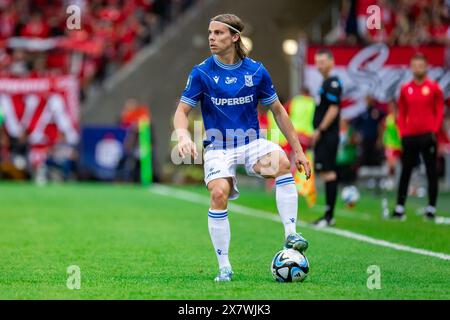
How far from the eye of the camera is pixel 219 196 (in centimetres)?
882

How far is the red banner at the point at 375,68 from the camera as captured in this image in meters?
23.7

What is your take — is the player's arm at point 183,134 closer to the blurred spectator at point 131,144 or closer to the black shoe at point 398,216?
the black shoe at point 398,216

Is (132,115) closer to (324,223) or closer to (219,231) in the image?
(324,223)

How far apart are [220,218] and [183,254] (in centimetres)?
231

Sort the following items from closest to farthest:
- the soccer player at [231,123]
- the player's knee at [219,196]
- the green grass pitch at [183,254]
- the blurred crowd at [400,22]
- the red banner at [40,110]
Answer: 1. the green grass pitch at [183,254]
2. the player's knee at [219,196]
3. the soccer player at [231,123]
4. the blurred crowd at [400,22]
5. the red banner at [40,110]

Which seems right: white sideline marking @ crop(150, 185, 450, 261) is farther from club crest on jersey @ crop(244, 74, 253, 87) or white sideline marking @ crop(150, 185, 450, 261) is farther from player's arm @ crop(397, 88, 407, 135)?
club crest on jersey @ crop(244, 74, 253, 87)

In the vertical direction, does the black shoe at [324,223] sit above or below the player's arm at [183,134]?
below

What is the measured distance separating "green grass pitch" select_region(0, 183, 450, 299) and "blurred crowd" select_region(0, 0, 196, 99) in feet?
42.0

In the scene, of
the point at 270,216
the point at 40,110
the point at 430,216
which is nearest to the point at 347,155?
the point at 270,216

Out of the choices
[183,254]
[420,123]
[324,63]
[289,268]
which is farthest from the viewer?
[420,123]

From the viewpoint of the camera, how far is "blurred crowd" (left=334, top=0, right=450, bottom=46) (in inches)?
1007

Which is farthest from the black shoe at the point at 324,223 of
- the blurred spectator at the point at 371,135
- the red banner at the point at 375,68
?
the blurred spectator at the point at 371,135

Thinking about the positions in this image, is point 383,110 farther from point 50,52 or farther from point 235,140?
point 235,140

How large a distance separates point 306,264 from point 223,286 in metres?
0.76
